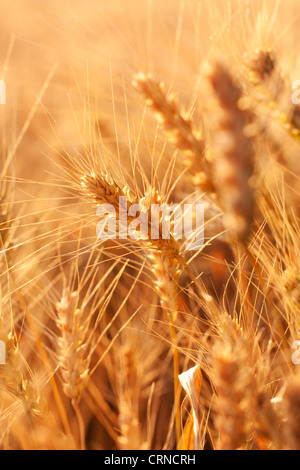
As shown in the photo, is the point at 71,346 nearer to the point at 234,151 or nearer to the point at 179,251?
the point at 179,251

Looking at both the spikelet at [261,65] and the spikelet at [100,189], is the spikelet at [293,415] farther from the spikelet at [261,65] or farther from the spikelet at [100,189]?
the spikelet at [261,65]

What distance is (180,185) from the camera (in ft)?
4.20

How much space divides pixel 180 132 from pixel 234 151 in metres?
0.18

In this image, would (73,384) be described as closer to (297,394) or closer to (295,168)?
(297,394)

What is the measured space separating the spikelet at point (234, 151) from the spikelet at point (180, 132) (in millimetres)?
130

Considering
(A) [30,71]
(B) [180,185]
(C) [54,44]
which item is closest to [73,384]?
(B) [180,185]

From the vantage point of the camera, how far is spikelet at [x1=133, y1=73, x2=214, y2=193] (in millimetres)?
546

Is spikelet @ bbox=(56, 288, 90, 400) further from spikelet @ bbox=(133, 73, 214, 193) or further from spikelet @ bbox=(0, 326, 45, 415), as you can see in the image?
spikelet @ bbox=(133, 73, 214, 193)

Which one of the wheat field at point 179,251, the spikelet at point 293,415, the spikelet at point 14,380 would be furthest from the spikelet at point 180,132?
the spikelet at point 14,380

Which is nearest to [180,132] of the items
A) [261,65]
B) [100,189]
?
[100,189]

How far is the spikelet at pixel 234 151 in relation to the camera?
39 centimetres

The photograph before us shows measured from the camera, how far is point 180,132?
22.2 inches

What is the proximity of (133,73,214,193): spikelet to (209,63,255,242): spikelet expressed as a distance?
130 mm

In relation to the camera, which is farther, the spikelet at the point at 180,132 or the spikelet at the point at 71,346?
the spikelet at the point at 71,346
